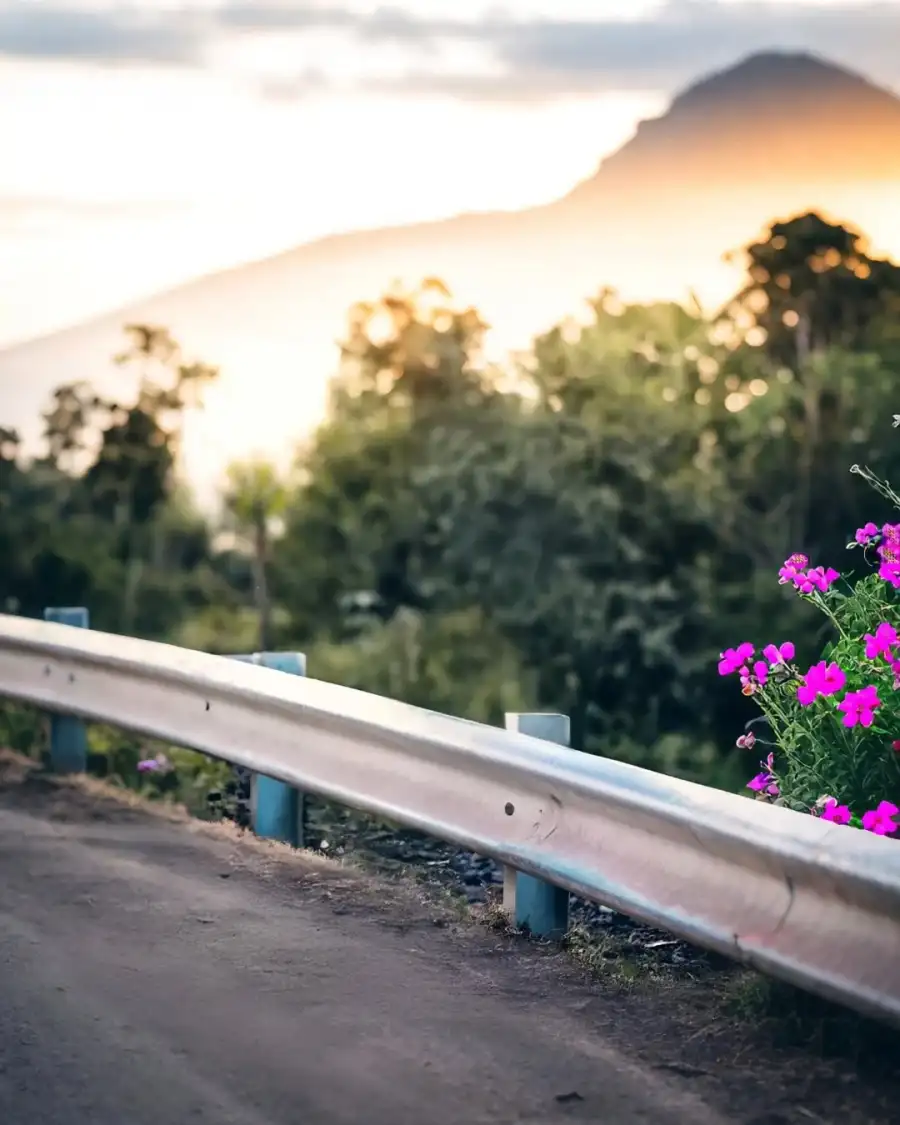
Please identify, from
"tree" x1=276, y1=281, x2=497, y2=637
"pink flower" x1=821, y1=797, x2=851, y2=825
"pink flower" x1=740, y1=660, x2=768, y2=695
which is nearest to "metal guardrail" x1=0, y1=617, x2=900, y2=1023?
"pink flower" x1=821, y1=797, x2=851, y2=825

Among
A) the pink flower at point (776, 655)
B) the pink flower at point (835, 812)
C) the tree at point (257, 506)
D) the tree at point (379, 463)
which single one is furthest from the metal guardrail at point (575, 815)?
the tree at point (257, 506)

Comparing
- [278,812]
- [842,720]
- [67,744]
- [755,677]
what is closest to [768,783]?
[755,677]

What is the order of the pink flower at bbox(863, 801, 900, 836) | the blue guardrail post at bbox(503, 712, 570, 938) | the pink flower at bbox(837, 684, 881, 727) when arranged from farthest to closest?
1. the blue guardrail post at bbox(503, 712, 570, 938)
2. the pink flower at bbox(837, 684, 881, 727)
3. the pink flower at bbox(863, 801, 900, 836)

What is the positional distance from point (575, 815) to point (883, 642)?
3.67 ft

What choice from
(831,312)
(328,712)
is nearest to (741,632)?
(831,312)

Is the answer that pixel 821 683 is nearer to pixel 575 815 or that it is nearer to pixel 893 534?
pixel 893 534

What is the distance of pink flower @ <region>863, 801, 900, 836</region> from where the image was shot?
4.85m

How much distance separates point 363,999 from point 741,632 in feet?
75.9

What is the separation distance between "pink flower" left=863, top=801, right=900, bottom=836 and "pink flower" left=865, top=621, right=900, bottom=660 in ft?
1.96

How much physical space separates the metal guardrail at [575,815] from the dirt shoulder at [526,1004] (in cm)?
27

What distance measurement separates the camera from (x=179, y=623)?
34.6 metres

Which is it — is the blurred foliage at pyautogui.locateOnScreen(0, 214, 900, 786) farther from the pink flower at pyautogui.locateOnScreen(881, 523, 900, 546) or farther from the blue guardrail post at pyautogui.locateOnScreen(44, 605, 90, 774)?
the pink flower at pyautogui.locateOnScreen(881, 523, 900, 546)

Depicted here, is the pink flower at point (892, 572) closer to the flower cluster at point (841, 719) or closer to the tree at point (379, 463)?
the flower cluster at point (841, 719)

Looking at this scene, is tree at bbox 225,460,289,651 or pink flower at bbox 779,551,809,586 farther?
tree at bbox 225,460,289,651
